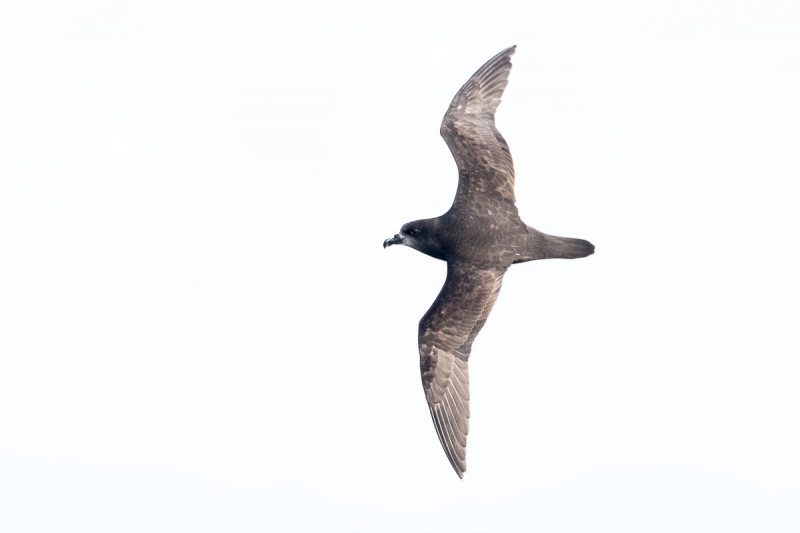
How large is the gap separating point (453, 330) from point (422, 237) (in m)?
1.70

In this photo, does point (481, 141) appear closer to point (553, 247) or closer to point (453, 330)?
point (553, 247)

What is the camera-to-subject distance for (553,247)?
831 inches

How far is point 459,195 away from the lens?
21750mm

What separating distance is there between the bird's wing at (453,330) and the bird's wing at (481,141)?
122cm

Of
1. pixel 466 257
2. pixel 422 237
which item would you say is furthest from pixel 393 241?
pixel 466 257

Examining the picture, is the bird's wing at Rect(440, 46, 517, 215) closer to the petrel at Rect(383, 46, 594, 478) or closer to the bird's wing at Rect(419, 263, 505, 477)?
the petrel at Rect(383, 46, 594, 478)

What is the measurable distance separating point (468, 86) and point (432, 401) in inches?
218

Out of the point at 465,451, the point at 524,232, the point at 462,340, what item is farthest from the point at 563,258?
the point at 465,451

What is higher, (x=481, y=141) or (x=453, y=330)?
(x=481, y=141)

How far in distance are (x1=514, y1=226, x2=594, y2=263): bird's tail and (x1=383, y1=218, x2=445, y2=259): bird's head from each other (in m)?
1.50

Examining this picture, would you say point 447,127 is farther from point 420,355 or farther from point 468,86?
point 420,355

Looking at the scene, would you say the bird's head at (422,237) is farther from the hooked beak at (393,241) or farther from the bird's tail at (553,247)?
the bird's tail at (553,247)

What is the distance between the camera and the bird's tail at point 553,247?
2106 centimetres

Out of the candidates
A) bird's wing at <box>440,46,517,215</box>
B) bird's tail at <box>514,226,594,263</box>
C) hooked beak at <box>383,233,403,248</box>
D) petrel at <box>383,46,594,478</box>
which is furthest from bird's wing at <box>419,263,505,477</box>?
hooked beak at <box>383,233,403,248</box>
